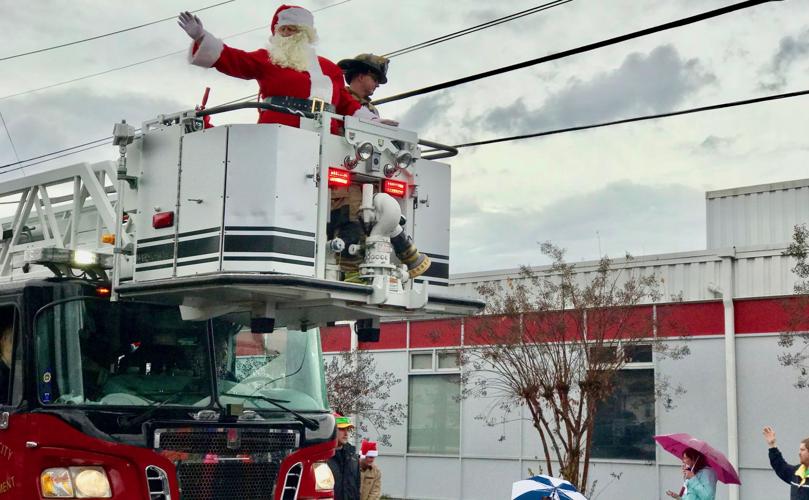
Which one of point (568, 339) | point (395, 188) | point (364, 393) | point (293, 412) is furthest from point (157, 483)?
point (364, 393)

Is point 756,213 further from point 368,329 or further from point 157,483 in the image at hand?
point 157,483

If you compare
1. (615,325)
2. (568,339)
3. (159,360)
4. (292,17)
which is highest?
(292,17)

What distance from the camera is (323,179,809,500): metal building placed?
21.5m

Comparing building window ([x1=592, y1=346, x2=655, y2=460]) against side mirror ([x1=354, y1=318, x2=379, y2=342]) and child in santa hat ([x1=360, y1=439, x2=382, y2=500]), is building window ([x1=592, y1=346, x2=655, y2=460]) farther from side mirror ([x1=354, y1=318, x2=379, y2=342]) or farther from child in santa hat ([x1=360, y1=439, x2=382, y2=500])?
side mirror ([x1=354, y1=318, x2=379, y2=342])

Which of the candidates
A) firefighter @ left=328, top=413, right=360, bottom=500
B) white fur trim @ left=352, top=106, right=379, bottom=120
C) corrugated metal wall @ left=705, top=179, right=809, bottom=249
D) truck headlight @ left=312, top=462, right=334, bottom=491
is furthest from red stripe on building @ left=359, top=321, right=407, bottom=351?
truck headlight @ left=312, top=462, right=334, bottom=491

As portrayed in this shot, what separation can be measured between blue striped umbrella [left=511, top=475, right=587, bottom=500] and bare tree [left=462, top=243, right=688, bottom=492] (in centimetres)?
1569

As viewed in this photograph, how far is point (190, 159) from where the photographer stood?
8.12m

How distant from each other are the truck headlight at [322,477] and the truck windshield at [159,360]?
45cm

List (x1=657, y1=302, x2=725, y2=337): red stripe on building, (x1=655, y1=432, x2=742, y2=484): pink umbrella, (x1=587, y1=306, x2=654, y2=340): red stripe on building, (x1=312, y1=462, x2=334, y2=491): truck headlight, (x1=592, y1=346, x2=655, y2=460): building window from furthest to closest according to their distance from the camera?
1. (x1=592, y1=346, x2=655, y2=460): building window
2. (x1=657, y1=302, x2=725, y2=337): red stripe on building
3. (x1=587, y1=306, x2=654, y2=340): red stripe on building
4. (x1=655, y1=432, x2=742, y2=484): pink umbrella
5. (x1=312, y1=462, x2=334, y2=491): truck headlight

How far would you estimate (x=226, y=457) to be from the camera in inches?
320

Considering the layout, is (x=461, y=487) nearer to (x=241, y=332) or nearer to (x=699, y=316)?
(x=699, y=316)

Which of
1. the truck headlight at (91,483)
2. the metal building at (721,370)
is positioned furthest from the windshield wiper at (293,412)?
the metal building at (721,370)

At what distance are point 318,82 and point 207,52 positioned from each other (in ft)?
3.07

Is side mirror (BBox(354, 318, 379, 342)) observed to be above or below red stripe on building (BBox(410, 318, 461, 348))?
below
